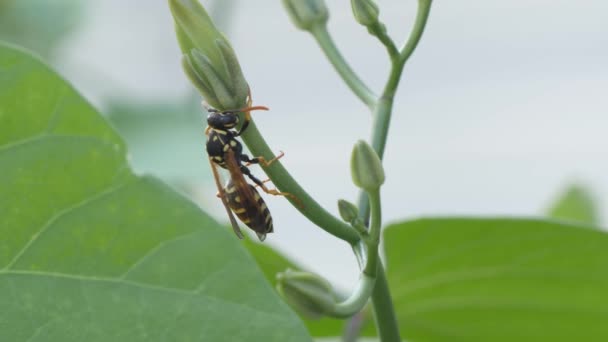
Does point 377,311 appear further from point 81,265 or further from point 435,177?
point 435,177

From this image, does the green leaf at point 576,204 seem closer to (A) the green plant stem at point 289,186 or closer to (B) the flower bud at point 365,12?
(B) the flower bud at point 365,12

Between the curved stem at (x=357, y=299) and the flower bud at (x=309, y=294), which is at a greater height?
the flower bud at (x=309, y=294)

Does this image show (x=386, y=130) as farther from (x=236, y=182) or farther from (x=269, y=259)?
(x=269, y=259)

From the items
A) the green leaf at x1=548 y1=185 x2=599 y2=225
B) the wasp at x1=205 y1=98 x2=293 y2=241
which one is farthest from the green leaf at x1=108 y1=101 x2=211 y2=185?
the wasp at x1=205 y1=98 x2=293 y2=241

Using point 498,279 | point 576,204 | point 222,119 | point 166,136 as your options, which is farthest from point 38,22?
point 222,119

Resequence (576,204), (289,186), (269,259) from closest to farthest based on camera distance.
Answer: (289,186), (269,259), (576,204)

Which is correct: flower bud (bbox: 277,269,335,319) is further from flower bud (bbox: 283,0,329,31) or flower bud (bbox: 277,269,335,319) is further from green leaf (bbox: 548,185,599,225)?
green leaf (bbox: 548,185,599,225)

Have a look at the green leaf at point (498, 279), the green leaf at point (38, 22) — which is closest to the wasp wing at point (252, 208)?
the green leaf at point (498, 279)
